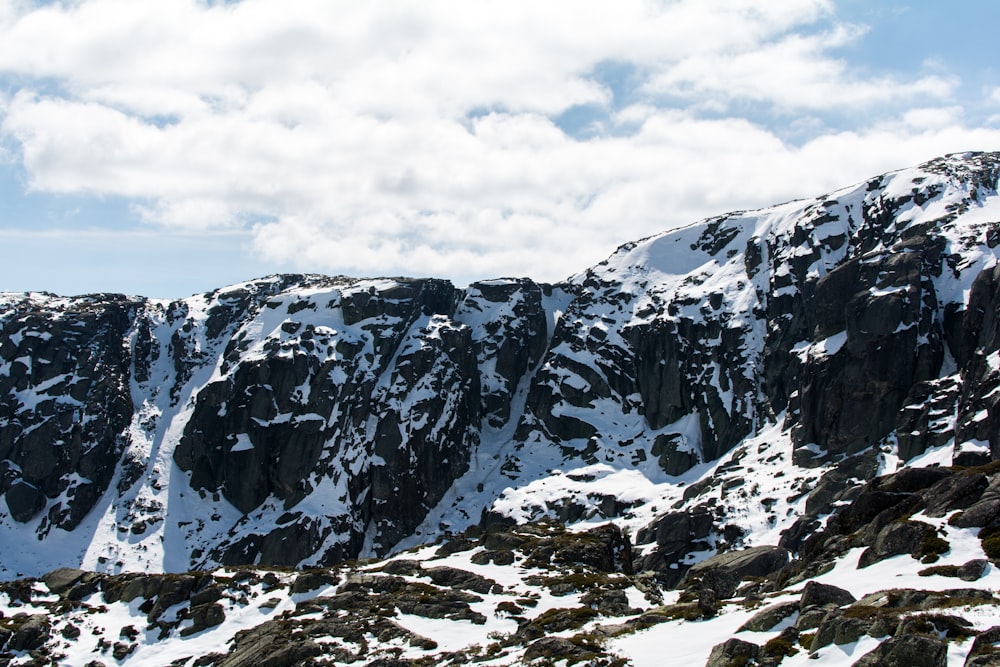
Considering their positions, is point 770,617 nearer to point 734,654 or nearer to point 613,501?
point 734,654

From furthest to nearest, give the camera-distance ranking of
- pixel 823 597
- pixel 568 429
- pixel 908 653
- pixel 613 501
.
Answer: pixel 568 429
pixel 613 501
pixel 823 597
pixel 908 653

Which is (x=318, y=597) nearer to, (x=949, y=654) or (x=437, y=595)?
(x=437, y=595)

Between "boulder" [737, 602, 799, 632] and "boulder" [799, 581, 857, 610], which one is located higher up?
"boulder" [799, 581, 857, 610]

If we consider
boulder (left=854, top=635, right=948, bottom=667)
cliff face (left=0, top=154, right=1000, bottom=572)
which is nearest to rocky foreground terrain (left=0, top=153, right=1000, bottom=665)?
boulder (left=854, top=635, right=948, bottom=667)

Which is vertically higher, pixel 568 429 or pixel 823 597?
pixel 823 597

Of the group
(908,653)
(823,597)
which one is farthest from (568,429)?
(908,653)

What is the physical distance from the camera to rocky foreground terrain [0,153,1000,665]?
42.4 m

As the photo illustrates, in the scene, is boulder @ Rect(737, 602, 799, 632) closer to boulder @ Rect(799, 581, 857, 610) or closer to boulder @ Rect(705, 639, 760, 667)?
boulder @ Rect(799, 581, 857, 610)

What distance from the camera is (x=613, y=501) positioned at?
160875mm

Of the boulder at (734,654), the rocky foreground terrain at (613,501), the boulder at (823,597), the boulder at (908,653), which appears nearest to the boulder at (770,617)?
the rocky foreground terrain at (613,501)

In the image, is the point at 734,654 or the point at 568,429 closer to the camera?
the point at 734,654

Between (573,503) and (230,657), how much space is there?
11209cm

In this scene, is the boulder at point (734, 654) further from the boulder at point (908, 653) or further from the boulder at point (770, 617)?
the boulder at point (908, 653)

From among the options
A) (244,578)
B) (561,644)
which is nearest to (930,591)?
(561,644)
